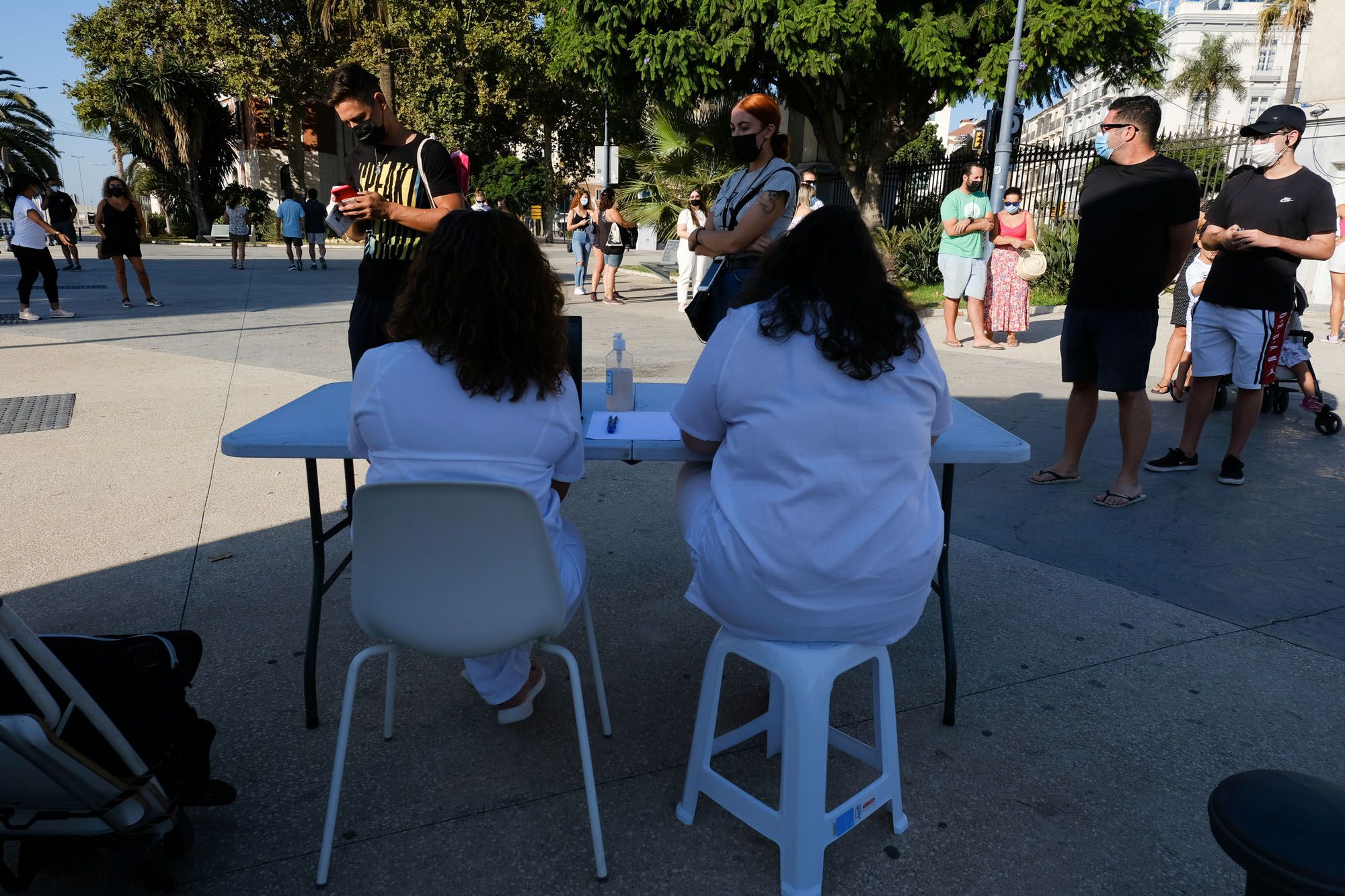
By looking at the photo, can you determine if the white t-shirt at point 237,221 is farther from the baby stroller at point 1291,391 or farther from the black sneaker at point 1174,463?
the black sneaker at point 1174,463

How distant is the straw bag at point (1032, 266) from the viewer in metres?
8.52

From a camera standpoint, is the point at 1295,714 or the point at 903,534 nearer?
the point at 903,534

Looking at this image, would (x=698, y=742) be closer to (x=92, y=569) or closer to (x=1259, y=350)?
(x=92, y=569)

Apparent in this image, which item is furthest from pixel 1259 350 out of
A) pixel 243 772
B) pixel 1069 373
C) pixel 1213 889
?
pixel 243 772

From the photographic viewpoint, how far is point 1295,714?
2.62m

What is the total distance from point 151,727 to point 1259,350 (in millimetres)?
5067

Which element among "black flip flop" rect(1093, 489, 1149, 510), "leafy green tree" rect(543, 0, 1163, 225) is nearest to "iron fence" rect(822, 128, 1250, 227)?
"leafy green tree" rect(543, 0, 1163, 225)

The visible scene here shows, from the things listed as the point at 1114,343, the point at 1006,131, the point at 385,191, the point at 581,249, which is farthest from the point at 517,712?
the point at 1006,131

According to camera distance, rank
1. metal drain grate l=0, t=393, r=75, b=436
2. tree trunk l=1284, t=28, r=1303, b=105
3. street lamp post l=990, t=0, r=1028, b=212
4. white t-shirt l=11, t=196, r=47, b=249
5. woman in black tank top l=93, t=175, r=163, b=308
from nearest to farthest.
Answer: metal drain grate l=0, t=393, r=75, b=436 < white t-shirt l=11, t=196, r=47, b=249 < woman in black tank top l=93, t=175, r=163, b=308 < street lamp post l=990, t=0, r=1028, b=212 < tree trunk l=1284, t=28, r=1303, b=105

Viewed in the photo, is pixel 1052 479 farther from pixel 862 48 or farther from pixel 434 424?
pixel 862 48

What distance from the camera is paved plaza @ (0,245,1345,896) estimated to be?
6.68 feet

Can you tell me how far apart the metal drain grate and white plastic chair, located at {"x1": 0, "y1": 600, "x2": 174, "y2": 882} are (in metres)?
4.71

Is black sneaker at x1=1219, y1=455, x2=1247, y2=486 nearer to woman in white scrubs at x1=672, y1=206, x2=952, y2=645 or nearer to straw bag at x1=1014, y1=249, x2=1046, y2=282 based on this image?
woman in white scrubs at x1=672, y1=206, x2=952, y2=645

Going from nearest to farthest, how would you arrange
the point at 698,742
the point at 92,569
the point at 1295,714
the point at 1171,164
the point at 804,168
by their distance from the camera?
1. the point at 698,742
2. the point at 1295,714
3. the point at 92,569
4. the point at 1171,164
5. the point at 804,168
